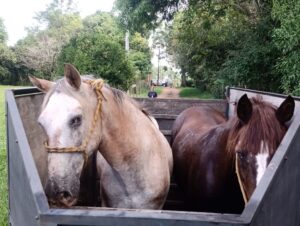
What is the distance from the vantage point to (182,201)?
355 centimetres

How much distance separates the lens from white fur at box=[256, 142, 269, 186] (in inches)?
77.4

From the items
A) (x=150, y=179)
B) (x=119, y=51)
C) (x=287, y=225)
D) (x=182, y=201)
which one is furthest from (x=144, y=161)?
(x=119, y=51)

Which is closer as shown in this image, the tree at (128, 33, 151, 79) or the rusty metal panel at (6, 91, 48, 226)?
the rusty metal panel at (6, 91, 48, 226)

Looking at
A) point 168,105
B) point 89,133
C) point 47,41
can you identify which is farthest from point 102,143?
point 47,41

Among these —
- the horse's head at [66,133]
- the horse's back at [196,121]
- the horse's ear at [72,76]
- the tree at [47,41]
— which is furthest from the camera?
the tree at [47,41]

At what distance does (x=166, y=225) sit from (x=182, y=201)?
2.32 m

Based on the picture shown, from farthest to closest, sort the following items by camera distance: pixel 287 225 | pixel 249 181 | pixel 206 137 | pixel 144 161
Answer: pixel 206 137 < pixel 144 161 < pixel 249 181 < pixel 287 225

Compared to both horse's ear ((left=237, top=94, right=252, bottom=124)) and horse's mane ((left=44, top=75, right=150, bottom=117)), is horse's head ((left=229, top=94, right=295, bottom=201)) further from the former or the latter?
horse's mane ((left=44, top=75, right=150, bottom=117))

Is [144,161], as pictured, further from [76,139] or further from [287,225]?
[287,225]

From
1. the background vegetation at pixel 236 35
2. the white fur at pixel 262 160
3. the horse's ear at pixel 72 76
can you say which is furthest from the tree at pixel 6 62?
the white fur at pixel 262 160

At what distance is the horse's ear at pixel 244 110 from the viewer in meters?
2.21

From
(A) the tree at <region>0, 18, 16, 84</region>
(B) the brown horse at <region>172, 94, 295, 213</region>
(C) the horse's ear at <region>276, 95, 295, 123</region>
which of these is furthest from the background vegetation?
(A) the tree at <region>0, 18, 16, 84</region>

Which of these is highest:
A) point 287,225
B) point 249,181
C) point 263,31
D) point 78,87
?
point 263,31

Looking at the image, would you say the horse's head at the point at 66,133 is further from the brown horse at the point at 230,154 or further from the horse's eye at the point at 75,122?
the brown horse at the point at 230,154
